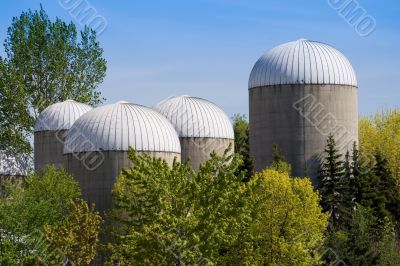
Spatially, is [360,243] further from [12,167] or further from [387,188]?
[12,167]

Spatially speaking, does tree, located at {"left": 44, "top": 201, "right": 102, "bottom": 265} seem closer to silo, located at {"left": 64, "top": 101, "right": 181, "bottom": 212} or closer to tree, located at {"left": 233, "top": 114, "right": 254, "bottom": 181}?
silo, located at {"left": 64, "top": 101, "right": 181, "bottom": 212}

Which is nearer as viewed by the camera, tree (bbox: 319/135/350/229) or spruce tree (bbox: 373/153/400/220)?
tree (bbox: 319/135/350/229)

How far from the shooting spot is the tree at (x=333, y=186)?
66.4 m

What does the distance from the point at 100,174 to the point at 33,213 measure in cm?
1130

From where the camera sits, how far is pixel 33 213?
2116 inches

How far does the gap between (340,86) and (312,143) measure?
16.8 feet

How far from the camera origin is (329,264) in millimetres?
53688

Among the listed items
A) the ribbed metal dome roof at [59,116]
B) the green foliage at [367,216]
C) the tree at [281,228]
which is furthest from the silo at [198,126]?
the tree at [281,228]

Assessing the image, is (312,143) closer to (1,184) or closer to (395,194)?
(395,194)

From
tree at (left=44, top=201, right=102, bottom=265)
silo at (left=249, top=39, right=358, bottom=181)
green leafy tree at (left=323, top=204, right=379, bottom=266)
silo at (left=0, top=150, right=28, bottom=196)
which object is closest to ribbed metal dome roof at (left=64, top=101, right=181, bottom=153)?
silo at (left=249, top=39, right=358, bottom=181)

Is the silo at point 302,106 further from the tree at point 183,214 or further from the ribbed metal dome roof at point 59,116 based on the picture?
the tree at point 183,214

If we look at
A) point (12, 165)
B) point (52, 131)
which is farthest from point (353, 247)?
point (12, 165)

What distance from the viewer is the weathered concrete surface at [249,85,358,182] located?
7238cm

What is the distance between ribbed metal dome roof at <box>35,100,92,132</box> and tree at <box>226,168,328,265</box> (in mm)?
30691
